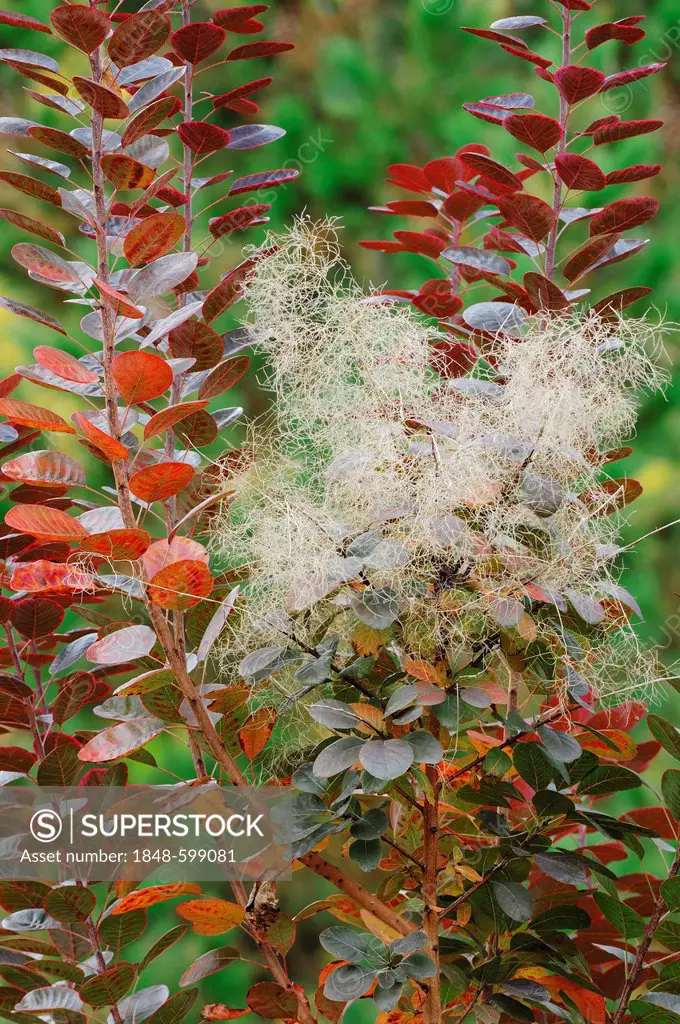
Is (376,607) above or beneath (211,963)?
above

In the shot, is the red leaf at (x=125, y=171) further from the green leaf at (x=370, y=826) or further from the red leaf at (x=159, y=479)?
the green leaf at (x=370, y=826)

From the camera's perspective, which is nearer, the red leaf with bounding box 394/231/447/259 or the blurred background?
the red leaf with bounding box 394/231/447/259

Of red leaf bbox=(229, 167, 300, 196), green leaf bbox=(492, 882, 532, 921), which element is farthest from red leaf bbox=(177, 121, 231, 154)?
green leaf bbox=(492, 882, 532, 921)

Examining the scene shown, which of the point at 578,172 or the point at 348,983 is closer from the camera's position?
the point at 348,983

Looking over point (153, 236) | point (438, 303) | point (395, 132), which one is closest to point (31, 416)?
point (153, 236)

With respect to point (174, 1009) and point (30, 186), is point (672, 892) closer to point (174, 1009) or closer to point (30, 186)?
point (174, 1009)

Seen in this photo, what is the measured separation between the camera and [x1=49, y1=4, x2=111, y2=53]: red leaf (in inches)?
23.4

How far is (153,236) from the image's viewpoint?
0.65 metres

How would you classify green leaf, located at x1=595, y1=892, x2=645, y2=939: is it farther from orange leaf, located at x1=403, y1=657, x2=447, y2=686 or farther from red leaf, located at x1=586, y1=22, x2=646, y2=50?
red leaf, located at x1=586, y1=22, x2=646, y2=50

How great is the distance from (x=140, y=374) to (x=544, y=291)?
0.30 m

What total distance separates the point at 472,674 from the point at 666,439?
2.00m

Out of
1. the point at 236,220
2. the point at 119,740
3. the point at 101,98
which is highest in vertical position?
the point at 101,98

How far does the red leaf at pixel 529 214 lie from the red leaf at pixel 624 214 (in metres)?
0.04

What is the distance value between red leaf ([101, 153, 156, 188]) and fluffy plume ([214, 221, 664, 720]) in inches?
4.3
